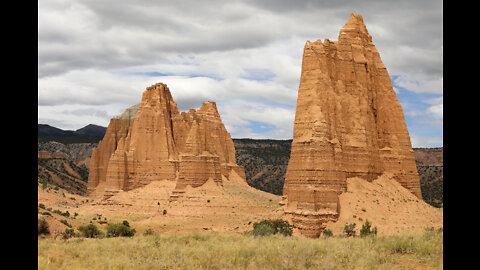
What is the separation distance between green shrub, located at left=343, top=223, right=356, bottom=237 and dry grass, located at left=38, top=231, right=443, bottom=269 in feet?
44.9

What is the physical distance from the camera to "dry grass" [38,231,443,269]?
15.3m

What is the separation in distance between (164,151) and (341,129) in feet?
133

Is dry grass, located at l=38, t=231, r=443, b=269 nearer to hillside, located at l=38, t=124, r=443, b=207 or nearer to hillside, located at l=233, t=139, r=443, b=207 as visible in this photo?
hillside, located at l=233, t=139, r=443, b=207

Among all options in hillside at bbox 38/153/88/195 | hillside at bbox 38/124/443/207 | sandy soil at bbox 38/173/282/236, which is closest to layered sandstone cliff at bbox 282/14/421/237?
sandy soil at bbox 38/173/282/236

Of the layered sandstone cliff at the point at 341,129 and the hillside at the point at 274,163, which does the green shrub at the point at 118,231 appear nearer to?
the layered sandstone cliff at the point at 341,129

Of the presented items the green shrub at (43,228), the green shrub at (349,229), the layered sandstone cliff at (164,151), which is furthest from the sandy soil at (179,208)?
the green shrub at (43,228)

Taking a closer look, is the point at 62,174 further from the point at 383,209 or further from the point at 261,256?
the point at 261,256

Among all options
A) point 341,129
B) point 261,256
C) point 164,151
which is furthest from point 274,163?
point 261,256

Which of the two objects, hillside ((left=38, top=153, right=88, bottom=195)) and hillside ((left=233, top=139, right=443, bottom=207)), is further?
hillside ((left=233, top=139, right=443, bottom=207))

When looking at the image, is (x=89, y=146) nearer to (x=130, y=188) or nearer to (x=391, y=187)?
(x=130, y=188)

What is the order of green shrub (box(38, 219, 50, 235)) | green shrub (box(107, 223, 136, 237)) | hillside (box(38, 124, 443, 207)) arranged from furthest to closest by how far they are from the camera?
hillside (box(38, 124, 443, 207)) < green shrub (box(107, 223, 136, 237)) < green shrub (box(38, 219, 50, 235))

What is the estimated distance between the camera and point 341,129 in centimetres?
4153
